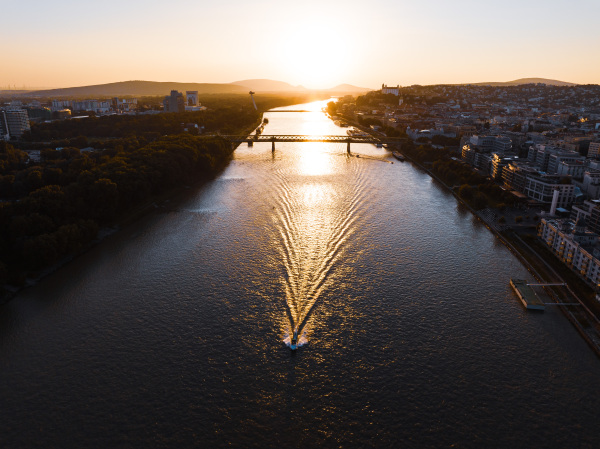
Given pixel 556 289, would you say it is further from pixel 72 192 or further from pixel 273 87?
pixel 273 87

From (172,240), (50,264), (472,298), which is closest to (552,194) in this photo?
(472,298)

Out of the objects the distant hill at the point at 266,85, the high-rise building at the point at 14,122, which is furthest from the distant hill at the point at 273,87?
the high-rise building at the point at 14,122

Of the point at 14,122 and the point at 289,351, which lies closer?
the point at 289,351

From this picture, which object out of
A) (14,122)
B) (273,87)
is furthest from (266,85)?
(14,122)

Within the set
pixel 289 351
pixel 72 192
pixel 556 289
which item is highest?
pixel 72 192

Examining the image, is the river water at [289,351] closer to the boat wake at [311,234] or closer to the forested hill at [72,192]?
the boat wake at [311,234]

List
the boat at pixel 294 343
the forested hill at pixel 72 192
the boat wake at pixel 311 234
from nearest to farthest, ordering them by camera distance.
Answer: the boat at pixel 294 343 < the boat wake at pixel 311 234 < the forested hill at pixel 72 192

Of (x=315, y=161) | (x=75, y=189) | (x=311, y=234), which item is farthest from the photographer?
(x=315, y=161)
